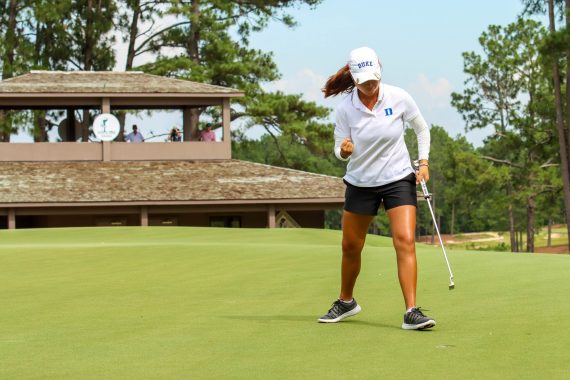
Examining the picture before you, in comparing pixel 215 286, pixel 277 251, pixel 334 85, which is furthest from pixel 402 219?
pixel 277 251

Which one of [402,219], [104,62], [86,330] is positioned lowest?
[86,330]

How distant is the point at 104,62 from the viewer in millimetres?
57656

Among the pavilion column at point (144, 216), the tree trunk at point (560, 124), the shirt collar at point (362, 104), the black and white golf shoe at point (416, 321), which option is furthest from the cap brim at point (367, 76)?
the tree trunk at point (560, 124)

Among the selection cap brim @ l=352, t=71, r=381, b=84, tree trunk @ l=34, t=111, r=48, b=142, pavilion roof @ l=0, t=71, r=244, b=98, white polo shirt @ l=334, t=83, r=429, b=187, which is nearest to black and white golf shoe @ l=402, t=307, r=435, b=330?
white polo shirt @ l=334, t=83, r=429, b=187

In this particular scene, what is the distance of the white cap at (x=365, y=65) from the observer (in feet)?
27.9

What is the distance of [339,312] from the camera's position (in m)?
9.16

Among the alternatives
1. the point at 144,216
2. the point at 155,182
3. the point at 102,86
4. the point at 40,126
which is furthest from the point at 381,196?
the point at 40,126

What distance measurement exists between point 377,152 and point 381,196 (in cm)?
36

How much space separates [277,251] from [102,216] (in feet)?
70.7

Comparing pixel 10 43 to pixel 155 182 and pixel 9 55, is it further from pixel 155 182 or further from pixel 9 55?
pixel 155 182

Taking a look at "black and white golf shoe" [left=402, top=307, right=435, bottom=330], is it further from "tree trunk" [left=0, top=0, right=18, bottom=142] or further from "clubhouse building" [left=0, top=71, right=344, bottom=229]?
"tree trunk" [left=0, top=0, right=18, bottom=142]

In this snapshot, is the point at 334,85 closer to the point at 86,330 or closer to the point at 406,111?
the point at 406,111

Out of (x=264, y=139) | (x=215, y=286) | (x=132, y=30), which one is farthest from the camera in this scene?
(x=264, y=139)

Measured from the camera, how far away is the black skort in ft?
28.7
